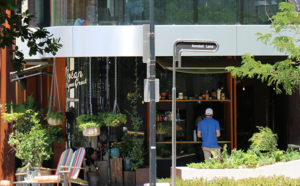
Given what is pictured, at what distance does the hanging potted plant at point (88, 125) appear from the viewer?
46.9ft

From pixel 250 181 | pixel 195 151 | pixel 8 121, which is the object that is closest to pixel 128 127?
A: pixel 195 151

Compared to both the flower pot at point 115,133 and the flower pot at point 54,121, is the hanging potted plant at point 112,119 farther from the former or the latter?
the flower pot at point 54,121

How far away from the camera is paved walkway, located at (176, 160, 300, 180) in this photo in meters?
11.8

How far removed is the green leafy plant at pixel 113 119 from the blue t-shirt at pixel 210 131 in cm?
201

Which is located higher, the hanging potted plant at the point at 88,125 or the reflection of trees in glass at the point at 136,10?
the reflection of trees in glass at the point at 136,10

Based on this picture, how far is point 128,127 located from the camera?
50.9 feet

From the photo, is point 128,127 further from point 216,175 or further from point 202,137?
point 216,175

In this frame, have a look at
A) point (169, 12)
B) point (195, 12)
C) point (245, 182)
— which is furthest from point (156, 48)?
point (245, 182)

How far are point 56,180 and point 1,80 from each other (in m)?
4.06

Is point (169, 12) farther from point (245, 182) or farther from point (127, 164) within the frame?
point (245, 182)

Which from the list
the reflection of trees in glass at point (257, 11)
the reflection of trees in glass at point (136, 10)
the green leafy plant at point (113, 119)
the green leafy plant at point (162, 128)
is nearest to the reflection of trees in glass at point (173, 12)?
the reflection of trees in glass at point (136, 10)

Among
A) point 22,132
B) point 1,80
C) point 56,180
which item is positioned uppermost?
point 1,80

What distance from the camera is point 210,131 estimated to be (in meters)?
14.5

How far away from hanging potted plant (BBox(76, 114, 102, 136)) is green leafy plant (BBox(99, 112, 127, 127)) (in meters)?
0.20
